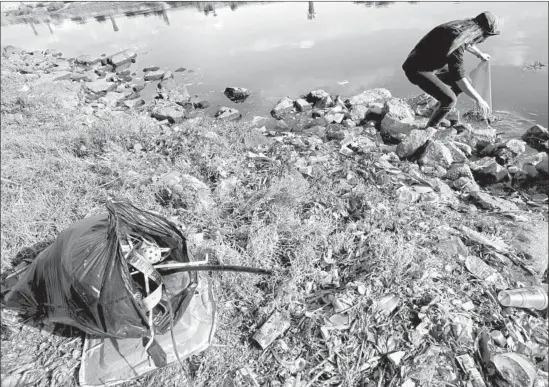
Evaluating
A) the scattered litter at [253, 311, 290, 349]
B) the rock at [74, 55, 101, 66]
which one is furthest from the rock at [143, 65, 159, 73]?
the scattered litter at [253, 311, 290, 349]

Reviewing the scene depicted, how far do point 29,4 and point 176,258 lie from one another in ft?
103

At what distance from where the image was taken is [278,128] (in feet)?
16.4

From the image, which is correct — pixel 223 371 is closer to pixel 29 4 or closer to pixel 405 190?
pixel 405 190

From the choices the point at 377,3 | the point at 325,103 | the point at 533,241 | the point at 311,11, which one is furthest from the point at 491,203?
the point at 377,3

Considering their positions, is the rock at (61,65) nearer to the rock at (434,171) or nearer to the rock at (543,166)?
the rock at (434,171)

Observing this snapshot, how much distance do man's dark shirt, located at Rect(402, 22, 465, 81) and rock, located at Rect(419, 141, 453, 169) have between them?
2.64ft

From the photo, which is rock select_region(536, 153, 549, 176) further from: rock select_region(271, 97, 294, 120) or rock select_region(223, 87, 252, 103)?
rock select_region(223, 87, 252, 103)

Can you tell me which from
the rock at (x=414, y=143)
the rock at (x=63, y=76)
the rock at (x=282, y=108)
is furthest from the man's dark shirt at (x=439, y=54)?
the rock at (x=63, y=76)

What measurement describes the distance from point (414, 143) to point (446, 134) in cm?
86

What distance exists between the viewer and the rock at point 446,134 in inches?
163

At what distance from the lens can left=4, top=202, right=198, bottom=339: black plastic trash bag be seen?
139 centimetres

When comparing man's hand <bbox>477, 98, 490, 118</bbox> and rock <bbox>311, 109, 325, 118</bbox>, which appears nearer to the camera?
man's hand <bbox>477, 98, 490, 118</bbox>

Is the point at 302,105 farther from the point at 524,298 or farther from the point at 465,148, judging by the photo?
the point at 524,298

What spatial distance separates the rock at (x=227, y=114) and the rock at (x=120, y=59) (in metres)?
5.32
